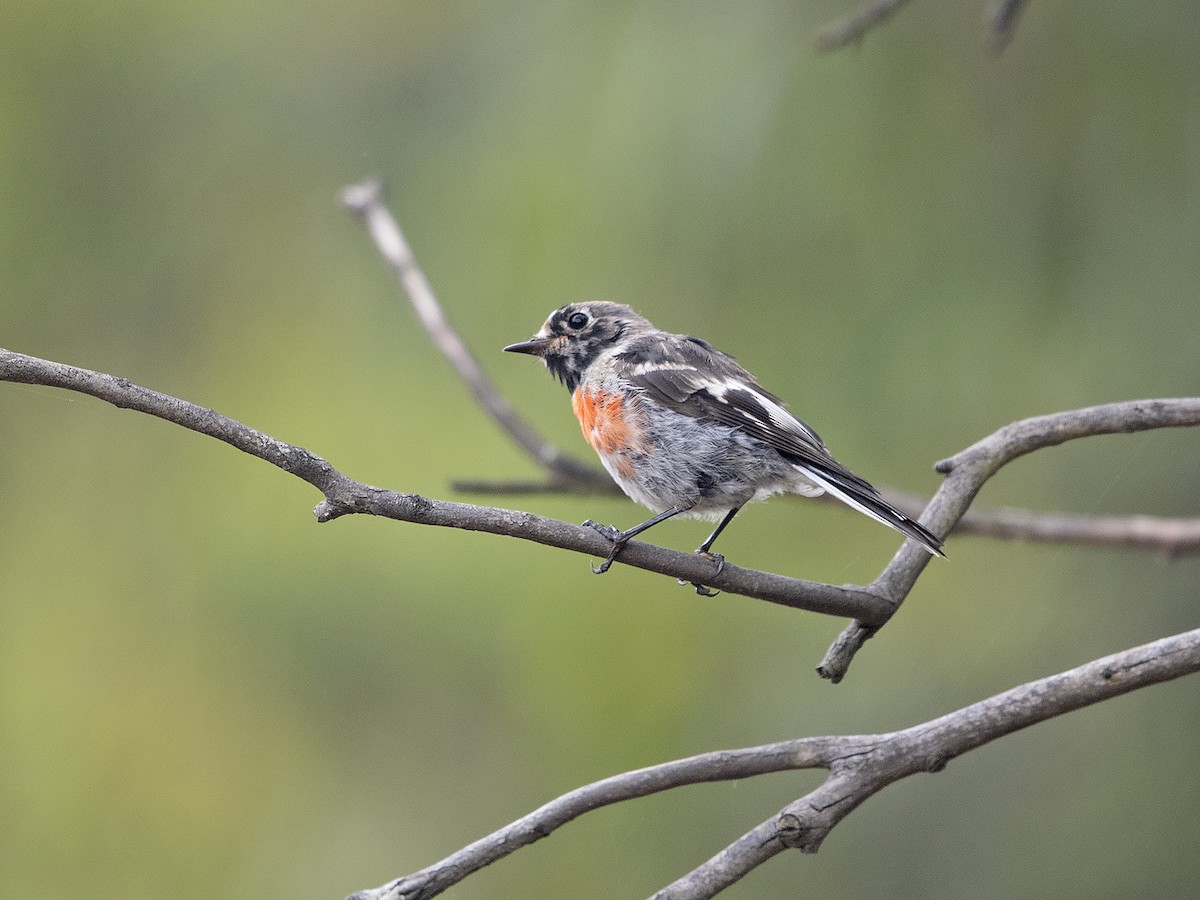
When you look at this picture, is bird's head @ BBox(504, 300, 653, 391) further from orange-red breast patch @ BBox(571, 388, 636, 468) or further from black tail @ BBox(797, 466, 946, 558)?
black tail @ BBox(797, 466, 946, 558)

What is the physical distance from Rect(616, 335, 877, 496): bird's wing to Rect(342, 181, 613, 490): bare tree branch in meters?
0.43

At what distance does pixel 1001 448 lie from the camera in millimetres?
2826

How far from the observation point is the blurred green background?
4309 millimetres

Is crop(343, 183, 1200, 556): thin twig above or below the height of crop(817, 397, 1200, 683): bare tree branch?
above

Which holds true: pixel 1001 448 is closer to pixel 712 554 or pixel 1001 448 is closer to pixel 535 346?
pixel 712 554

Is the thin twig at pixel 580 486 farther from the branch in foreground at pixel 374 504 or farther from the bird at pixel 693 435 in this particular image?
the branch in foreground at pixel 374 504

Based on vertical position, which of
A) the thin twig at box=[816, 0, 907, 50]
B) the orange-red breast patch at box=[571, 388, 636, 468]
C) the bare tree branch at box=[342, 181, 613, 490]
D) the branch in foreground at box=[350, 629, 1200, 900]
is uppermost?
the thin twig at box=[816, 0, 907, 50]

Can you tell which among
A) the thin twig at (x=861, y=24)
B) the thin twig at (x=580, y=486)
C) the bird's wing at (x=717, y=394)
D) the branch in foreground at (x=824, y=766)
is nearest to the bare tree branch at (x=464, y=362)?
the thin twig at (x=580, y=486)

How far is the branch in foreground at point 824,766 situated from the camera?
2094mm

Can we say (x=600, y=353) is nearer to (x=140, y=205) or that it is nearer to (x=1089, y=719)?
(x=1089, y=719)

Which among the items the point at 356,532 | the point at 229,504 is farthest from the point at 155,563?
the point at 356,532

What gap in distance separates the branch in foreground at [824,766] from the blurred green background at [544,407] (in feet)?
7.25

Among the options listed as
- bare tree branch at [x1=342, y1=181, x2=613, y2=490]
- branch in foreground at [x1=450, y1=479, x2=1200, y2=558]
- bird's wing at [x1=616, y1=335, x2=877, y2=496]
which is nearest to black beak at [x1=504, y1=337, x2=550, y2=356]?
bare tree branch at [x1=342, y1=181, x2=613, y2=490]

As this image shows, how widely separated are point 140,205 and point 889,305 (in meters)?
3.74
